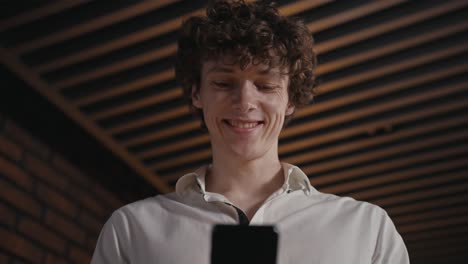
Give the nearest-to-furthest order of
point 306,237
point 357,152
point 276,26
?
point 306,237
point 276,26
point 357,152

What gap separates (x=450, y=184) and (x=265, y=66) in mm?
4312

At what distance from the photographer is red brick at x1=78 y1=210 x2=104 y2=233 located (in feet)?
15.5

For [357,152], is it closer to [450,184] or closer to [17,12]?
[450,184]

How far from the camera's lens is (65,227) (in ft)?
14.7

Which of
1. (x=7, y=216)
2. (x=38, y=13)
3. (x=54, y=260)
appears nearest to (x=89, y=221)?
(x=54, y=260)

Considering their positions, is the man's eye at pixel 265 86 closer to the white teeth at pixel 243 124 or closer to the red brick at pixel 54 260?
the white teeth at pixel 243 124

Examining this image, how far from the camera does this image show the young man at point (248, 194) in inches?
56.2

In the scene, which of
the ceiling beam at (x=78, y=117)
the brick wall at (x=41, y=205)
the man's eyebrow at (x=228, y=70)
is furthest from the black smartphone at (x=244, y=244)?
the brick wall at (x=41, y=205)

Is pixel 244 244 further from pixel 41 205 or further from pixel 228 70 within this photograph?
pixel 41 205

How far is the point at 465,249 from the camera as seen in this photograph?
6.48 metres

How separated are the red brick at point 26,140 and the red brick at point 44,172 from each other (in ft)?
0.19

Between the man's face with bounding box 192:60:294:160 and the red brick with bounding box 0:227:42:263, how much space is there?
8.81 feet

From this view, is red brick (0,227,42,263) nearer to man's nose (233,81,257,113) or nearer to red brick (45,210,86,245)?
red brick (45,210,86,245)

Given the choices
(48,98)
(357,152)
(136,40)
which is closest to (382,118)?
(357,152)
